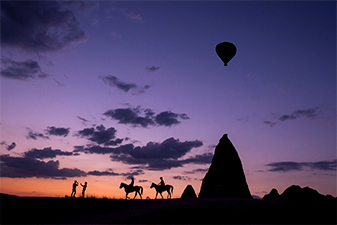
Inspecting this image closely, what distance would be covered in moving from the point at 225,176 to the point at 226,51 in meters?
17.7

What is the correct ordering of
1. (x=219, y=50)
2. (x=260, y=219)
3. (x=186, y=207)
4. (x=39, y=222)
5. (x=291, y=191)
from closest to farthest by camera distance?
(x=260, y=219)
(x=186, y=207)
(x=39, y=222)
(x=219, y=50)
(x=291, y=191)

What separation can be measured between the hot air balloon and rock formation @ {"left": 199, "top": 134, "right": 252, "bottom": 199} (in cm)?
1581

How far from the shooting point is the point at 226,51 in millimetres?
25688

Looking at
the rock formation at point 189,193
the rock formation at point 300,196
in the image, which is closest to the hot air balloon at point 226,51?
the rock formation at point 189,193

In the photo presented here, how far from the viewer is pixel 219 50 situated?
26.0m

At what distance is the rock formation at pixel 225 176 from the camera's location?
111 feet

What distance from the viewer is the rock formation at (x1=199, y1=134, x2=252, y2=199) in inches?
1336

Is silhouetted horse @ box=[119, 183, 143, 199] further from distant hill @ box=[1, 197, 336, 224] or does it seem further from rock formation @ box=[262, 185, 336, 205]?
rock formation @ box=[262, 185, 336, 205]

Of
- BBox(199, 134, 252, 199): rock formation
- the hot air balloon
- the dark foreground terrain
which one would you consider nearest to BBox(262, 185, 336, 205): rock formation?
BBox(199, 134, 252, 199): rock formation

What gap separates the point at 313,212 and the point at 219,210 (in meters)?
6.40

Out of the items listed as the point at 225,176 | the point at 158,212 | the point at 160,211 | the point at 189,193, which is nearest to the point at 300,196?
the point at 225,176

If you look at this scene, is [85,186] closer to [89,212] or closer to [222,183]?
[89,212]

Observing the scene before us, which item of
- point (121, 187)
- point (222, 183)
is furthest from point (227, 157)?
point (121, 187)

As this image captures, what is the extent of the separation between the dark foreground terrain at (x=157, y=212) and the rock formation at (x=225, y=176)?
15.8 meters
